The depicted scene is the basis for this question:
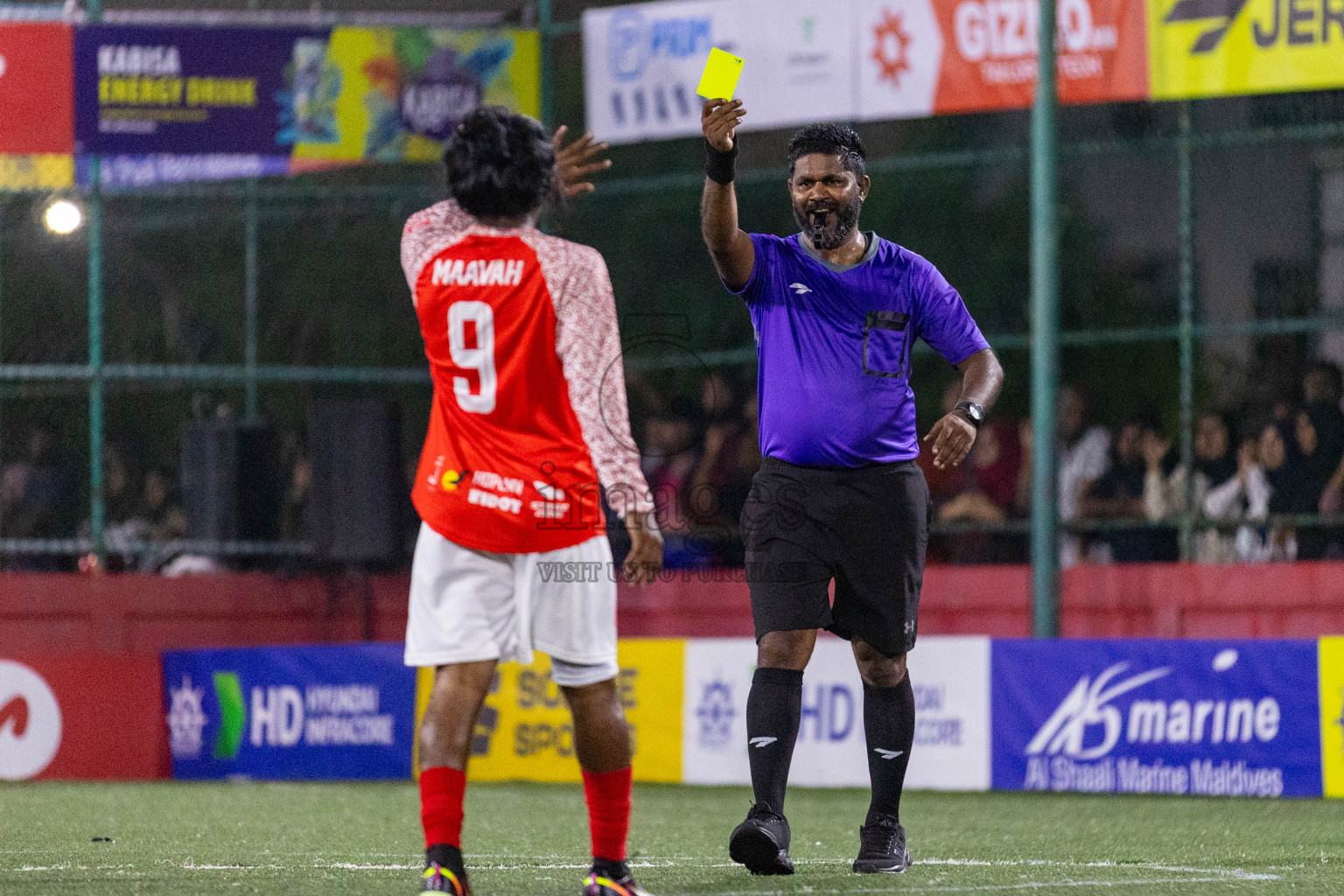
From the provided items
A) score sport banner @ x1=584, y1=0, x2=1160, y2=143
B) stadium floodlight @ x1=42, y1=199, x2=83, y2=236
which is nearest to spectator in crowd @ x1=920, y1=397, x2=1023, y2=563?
score sport banner @ x1=584, y1=0, x2=1160, y2=143

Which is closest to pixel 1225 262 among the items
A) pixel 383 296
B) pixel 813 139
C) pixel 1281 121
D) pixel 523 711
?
pixel 1281 121

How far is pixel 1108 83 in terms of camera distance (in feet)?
41.0

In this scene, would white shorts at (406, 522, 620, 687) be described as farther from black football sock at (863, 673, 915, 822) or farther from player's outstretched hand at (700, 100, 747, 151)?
black football sock at (863, 673, 915, 822)

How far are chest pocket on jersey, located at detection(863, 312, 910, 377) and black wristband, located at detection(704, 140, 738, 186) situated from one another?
652 mm

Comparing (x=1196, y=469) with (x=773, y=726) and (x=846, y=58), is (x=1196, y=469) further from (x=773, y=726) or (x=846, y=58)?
(x=773, y=726)

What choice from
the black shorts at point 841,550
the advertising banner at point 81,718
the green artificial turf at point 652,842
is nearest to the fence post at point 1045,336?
the green artificial turf at point 652,842

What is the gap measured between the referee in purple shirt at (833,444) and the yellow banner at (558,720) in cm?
512

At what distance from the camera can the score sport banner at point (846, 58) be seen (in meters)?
12.5

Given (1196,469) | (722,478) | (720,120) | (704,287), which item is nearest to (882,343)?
(720,120)

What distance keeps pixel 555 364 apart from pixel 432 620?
0.68 metres

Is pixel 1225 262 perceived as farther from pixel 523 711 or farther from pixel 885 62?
pixel 523 711

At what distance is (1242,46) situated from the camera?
39.4 feet

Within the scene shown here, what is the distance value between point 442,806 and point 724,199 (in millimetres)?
1987

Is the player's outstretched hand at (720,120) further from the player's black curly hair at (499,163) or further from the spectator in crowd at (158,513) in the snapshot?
the spectator in crowd at (158,513)
